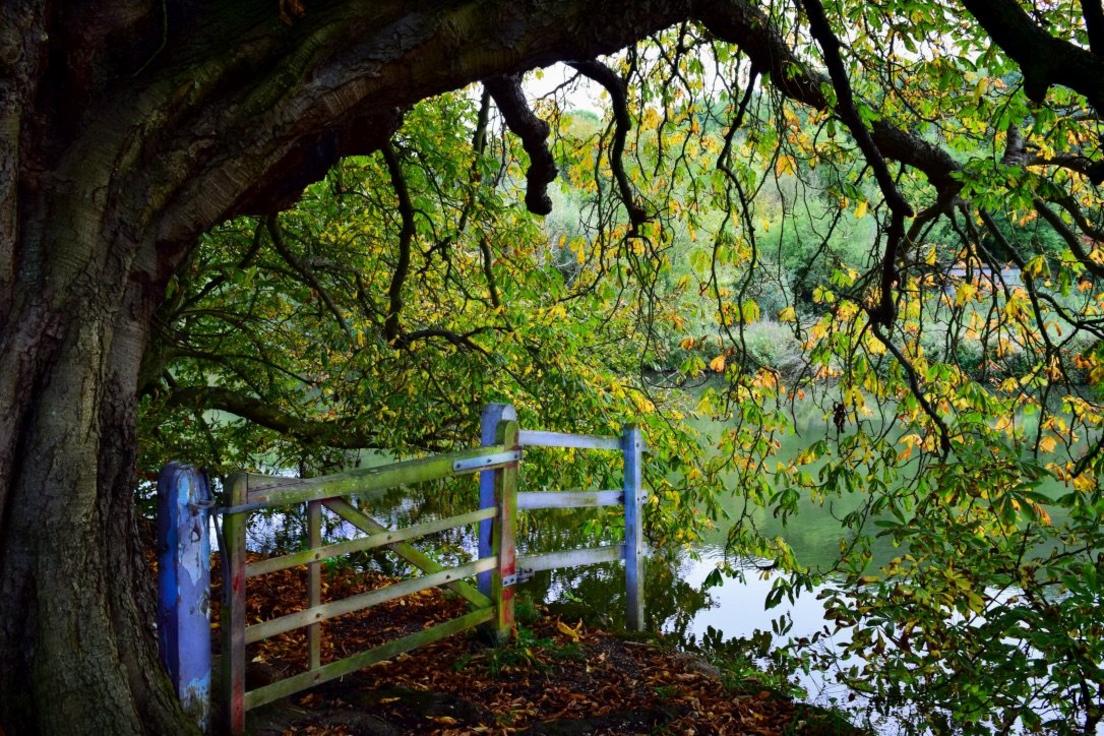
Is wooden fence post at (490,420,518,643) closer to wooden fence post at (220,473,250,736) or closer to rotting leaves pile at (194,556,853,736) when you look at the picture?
rotting leaves pile at (194,556,853,736)

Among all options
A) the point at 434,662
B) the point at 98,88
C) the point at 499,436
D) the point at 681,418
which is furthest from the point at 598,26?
the point at 681,418

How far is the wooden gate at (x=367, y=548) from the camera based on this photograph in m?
3.01

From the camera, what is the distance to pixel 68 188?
260 centimetres

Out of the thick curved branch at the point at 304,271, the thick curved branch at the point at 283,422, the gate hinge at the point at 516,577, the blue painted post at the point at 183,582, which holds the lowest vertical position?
the gate hinge at the point at 516,577

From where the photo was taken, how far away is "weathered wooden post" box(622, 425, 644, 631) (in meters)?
5.32

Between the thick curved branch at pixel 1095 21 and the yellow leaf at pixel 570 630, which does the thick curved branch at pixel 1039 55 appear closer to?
the thick curved branch at pixel 1095 21

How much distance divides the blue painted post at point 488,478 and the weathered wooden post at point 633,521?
1.04 meters

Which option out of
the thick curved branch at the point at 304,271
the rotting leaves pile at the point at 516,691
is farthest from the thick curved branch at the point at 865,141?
the thick curved branch at the point at 304,271

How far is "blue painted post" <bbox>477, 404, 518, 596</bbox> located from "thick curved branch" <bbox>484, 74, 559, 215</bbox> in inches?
62.4

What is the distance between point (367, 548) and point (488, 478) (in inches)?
29.5

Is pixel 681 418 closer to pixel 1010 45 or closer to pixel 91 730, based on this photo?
pixel 1010 45

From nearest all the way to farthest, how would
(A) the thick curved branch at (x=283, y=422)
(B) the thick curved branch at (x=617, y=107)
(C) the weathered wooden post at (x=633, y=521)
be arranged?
(B) the thick curved branch at (x=617, y=107)
(C) the weathered wooden post at (x=633, y=521)
(A) the thick curved branch at (x=283, y=422)

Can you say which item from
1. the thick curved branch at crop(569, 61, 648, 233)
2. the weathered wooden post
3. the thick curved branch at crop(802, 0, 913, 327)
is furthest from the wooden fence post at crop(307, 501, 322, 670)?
the thick curved branch at crop(802, 0, 913, 327)

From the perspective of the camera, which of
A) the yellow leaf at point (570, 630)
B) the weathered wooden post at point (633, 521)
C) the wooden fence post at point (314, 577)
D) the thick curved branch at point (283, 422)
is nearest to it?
the wooden fence post at point (314, 577)
